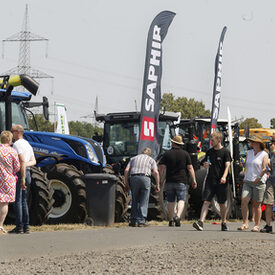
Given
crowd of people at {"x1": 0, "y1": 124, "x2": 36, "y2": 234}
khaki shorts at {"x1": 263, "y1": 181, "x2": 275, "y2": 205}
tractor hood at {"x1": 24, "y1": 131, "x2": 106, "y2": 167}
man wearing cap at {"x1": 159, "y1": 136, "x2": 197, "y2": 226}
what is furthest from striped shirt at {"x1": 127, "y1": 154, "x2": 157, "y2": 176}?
crowd of people at {"x1": 0, "y1": 124, "x2": 36, "y2": 234}

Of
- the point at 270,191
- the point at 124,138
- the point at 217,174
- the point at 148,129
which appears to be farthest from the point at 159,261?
the point at 124,138

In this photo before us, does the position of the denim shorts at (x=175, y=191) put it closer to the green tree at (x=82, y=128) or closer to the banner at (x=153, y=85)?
the banner at (x=153, y=85)

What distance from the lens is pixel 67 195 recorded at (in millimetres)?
15523

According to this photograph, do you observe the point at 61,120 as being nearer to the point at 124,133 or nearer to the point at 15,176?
the point at 124,133

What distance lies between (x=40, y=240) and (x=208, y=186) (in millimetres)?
4141

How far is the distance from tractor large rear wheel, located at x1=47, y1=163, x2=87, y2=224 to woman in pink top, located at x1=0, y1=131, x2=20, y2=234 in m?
2.62

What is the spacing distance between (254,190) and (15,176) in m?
4.65

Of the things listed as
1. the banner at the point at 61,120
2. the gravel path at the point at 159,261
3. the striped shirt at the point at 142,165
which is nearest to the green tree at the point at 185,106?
the banner at the point at 61,120

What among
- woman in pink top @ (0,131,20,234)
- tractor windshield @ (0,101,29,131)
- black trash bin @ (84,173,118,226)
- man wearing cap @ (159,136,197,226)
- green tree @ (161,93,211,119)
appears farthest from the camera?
green tree @ (161,93,211,119)

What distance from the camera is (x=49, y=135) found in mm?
16328

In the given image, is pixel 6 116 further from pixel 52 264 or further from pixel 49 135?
pixel 52 264

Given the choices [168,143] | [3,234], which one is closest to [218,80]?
[168,143]

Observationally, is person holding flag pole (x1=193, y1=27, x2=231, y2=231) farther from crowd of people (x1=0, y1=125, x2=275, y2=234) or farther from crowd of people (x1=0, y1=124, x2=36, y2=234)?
crowd of people (x1=0, y1=124, x2=36, y2=234)

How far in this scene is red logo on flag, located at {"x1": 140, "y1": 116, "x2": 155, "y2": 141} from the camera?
59.3 ft
